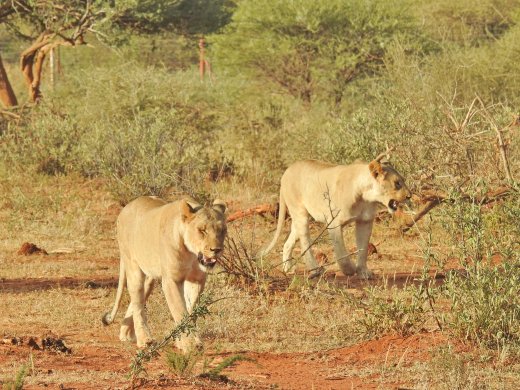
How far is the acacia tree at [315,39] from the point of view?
2305 cm

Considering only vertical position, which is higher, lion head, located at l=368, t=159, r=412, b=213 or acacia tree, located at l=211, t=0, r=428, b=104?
lion head, located at l=368, t=159, r=412, b=213

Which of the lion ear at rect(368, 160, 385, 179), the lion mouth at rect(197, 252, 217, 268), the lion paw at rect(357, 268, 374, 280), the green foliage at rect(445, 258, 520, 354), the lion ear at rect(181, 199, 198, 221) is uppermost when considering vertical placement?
the lion ear at rect(181, 199, 198, 221)

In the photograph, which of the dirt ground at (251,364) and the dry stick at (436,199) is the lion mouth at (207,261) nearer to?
the dirt ground at (251,364)

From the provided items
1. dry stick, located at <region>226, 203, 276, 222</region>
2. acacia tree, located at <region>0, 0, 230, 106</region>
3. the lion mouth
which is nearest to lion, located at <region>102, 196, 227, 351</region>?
the lion mouth

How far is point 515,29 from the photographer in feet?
71.3

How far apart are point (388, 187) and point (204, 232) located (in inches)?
146

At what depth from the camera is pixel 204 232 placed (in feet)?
24.2

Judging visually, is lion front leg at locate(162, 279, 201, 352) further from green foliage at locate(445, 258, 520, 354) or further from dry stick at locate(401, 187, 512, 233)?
dry stick at locate(401, 187, 512, 233)

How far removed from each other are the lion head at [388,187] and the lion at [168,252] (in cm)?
279

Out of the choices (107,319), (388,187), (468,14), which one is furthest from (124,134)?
(468,14)

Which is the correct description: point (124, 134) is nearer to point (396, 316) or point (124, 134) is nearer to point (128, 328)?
point (128, 328)

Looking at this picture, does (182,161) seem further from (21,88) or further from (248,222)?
(21,88)

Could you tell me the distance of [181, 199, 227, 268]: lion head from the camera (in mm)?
7344

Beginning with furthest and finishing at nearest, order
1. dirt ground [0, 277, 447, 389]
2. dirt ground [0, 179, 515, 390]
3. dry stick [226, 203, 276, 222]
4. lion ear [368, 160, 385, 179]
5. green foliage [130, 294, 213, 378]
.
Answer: dry stick [226, 203, 276, 222] → lion ear [368, 160, 385, 179] → dirt ground [0, 179, 515, 390] → dirt ground [0, 277, 447, 389] → green foliage [130, 294, 213, 378]
